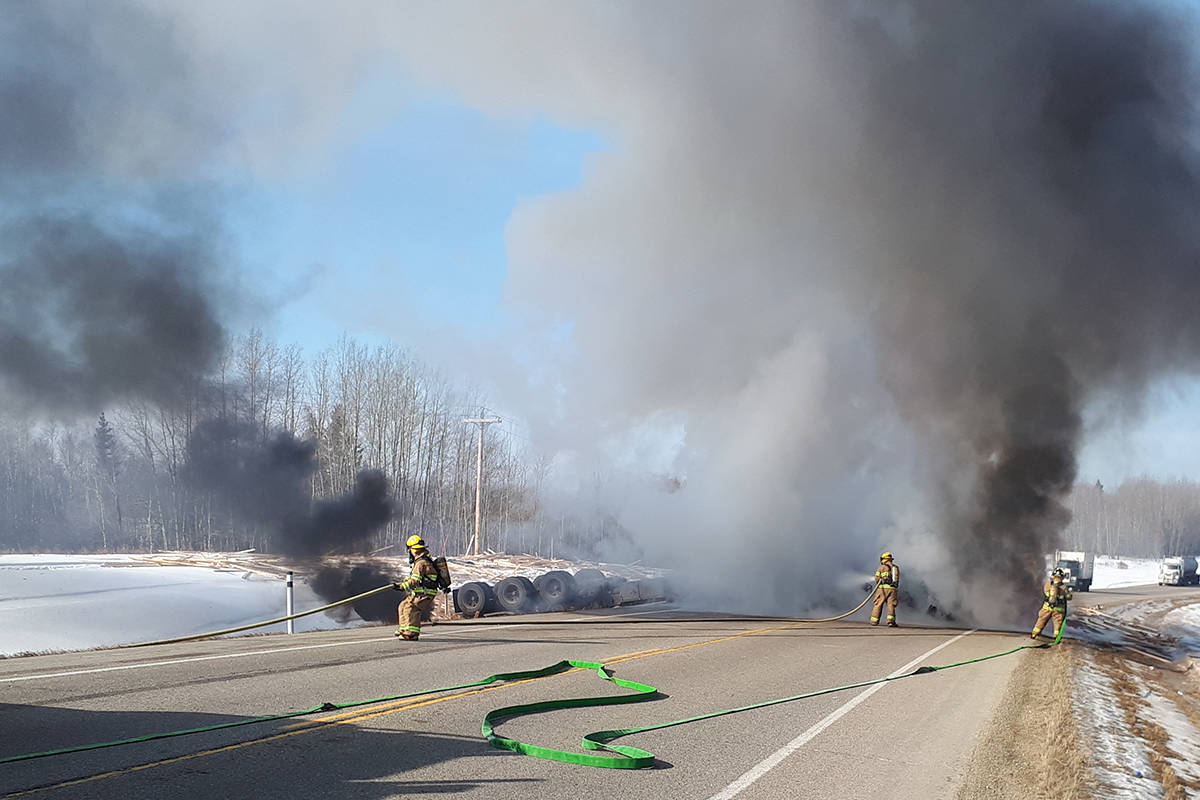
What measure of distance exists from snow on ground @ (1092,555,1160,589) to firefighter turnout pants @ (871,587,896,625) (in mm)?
49843

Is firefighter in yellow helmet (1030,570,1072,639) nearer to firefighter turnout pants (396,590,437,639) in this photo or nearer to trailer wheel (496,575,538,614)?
trailer wheel (496,575,538,614)

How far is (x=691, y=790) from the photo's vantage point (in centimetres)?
536

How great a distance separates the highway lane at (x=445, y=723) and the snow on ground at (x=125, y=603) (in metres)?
7.90

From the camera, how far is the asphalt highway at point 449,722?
5.10 m

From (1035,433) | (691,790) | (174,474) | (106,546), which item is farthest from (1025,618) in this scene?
(106,546)

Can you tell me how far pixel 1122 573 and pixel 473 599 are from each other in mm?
81447

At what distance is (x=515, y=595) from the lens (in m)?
19.4

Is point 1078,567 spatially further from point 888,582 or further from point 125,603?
point 125,603

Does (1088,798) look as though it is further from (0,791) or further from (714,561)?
(714,561)

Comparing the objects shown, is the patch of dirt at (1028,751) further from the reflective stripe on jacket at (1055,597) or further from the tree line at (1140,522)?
the tree line at (1140,522)

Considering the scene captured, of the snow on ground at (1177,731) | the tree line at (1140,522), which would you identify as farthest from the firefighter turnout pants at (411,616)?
the tree line at (1140,522)

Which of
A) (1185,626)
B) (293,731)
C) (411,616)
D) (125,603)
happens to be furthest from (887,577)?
(125,603)

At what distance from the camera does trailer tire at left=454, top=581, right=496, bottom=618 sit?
741 inches

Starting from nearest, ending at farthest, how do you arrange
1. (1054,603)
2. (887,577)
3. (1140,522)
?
(1054,603), (887,577), (1140,522)
